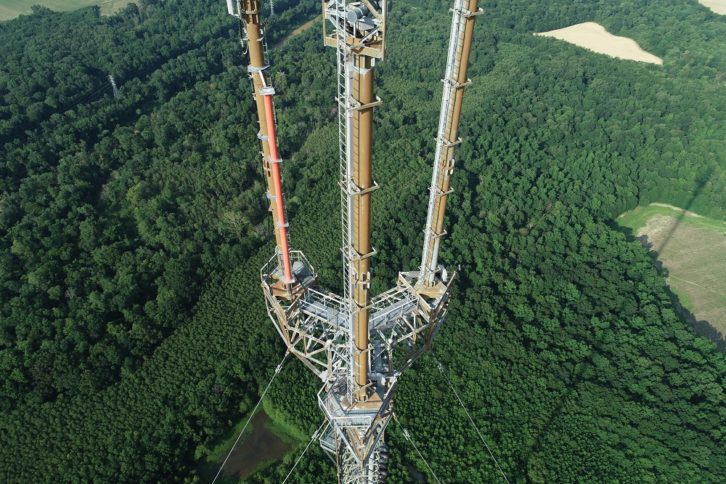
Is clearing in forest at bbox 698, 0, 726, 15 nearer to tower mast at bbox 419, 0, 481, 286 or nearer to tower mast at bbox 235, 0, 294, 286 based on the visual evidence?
tower mast at bbox 419, 0, 481, 286

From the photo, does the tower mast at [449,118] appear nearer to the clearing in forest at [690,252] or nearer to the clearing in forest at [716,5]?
the clearing in forest at [690,252]

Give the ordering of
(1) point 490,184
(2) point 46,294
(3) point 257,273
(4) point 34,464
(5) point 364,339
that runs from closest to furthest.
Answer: (5) point 364,339
(4) point 34,464
(2) point 46,294
(3) point 257,273
(1) point 490,184

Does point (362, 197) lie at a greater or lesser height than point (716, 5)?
greater

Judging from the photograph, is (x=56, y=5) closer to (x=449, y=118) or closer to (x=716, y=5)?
(x=449, y=118)

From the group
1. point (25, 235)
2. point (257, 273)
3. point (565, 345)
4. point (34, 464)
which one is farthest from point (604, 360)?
point (25, 235)

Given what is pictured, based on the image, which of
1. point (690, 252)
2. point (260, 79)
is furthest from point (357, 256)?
point (690, 252)

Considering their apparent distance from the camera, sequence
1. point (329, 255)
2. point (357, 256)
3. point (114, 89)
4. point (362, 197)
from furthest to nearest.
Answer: point (114, 89) < point (329, 255) < point (357, 256) < point (362, 197)

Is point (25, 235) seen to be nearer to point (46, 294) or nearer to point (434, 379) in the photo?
point (46, 294)
